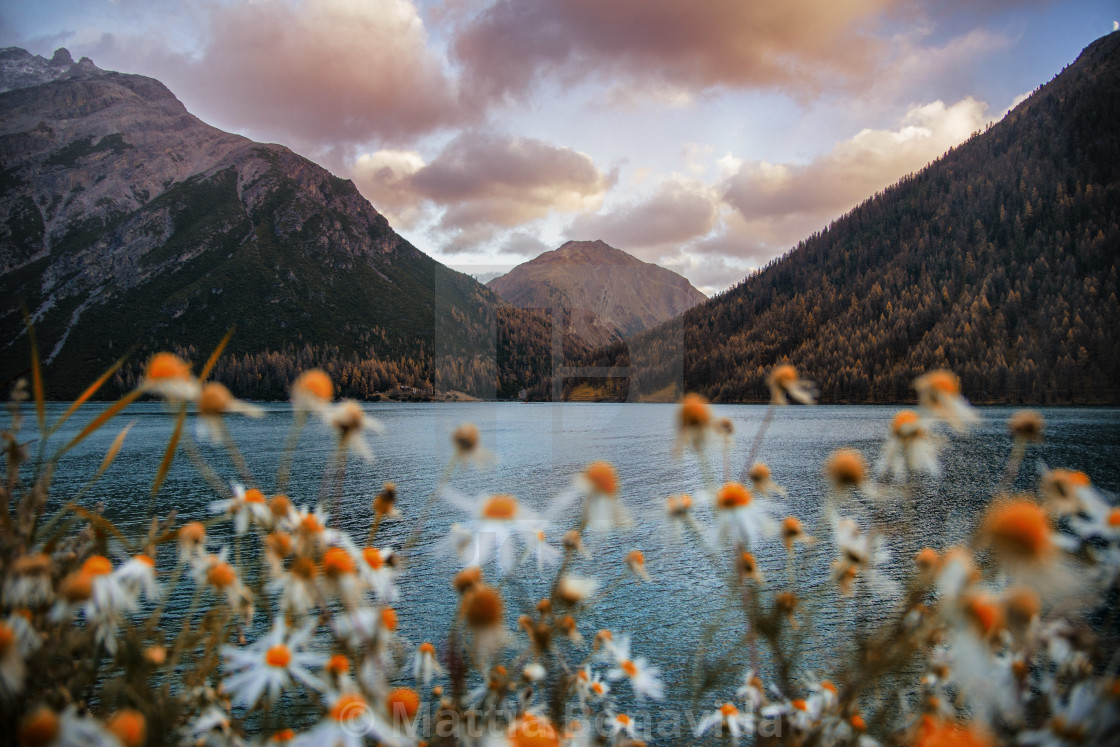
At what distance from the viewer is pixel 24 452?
1.86 metres

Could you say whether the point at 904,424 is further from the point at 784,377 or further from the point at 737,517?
the point at 737,517

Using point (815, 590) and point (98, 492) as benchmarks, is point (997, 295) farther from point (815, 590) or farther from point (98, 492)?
point (98, 492)

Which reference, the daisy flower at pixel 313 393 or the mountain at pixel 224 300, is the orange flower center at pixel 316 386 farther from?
the mountain at pixel 224 300

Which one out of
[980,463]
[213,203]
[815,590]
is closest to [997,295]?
[980,463]

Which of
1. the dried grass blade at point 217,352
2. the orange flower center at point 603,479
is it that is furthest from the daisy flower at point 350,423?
the orange flower center at point 603,479

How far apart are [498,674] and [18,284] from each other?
230m

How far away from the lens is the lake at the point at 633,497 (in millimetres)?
9672

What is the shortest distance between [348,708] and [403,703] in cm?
32

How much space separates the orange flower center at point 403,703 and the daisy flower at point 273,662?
335mm

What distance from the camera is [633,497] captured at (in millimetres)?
19094

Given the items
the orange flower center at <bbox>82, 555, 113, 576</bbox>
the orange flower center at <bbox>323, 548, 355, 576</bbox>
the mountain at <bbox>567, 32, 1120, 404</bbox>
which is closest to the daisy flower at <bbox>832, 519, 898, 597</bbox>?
the orange flower center at <bbox>323, 548, 355, 576</bbox>

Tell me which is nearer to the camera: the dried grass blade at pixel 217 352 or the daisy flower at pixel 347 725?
the dried grass blade at pixel 217 352

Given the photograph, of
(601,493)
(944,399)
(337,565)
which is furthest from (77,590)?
(944,399)

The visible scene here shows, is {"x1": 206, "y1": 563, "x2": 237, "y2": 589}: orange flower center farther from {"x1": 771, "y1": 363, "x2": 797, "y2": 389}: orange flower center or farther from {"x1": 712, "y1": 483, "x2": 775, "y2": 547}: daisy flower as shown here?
{"x1": 771, "y1": 363, "x2": 797, "y2": 389}: orange flower center
